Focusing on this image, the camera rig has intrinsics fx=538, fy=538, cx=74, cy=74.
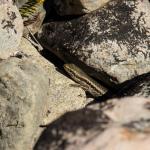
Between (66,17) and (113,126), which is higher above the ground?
(113,126)

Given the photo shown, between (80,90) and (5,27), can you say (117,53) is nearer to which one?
(80,90)

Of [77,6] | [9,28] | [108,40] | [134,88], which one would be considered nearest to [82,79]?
[108,40]

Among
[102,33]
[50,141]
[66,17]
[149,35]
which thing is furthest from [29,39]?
[50,141]

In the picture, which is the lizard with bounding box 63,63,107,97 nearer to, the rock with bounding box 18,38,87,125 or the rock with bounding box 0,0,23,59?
the rock with bounding box 18,38,87,125

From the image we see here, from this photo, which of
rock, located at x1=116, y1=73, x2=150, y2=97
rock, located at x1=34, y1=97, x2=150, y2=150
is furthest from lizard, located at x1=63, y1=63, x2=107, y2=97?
rock, located at x1=34, y1=97, x2=150, y2=150

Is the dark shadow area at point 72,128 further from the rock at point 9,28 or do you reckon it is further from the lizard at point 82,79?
the lizard at point 82,79

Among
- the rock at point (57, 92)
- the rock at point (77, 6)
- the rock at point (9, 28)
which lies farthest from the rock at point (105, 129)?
the rock at point (77, 6)
